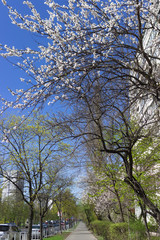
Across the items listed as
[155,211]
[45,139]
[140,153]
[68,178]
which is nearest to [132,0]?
[155,211]

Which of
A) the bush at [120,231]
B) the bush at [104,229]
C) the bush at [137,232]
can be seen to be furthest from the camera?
the bush at [104,229]

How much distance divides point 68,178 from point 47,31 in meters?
19.7

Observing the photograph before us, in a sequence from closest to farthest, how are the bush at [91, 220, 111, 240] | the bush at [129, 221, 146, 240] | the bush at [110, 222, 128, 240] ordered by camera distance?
the bush at [129, 221, 146, 240] → the bush at [110, 222, 128, 240] → the bush at [91, 220, 111, 240]

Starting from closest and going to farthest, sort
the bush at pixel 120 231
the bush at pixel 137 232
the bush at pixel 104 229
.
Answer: the bush at pixel 137 232 → the bush at pixel 120 231 → the bush at pixel 104 229

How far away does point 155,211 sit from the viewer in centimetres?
591

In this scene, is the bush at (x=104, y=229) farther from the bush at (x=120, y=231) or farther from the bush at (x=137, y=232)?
the bush at (x=137, y=232)

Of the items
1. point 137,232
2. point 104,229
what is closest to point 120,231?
point 137,232

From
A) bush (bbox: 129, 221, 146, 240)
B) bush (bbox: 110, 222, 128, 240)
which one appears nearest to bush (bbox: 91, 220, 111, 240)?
bush (bbox: 110, 222, 128, 240)

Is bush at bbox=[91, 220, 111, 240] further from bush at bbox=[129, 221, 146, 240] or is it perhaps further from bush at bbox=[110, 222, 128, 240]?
bush at bbox=[129, 221, 146, 240]

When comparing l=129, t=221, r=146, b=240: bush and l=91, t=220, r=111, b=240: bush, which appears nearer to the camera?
l=129, t=221, r=146, b=240: bush

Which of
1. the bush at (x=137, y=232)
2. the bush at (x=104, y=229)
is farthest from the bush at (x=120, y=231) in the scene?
the bush at (x=104, y=229)

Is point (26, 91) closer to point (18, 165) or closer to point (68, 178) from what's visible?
point (18, 165)

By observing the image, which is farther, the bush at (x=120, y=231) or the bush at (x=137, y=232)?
the bush at (x=120, y=231)

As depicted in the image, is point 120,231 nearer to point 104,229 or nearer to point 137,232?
point 137,232
